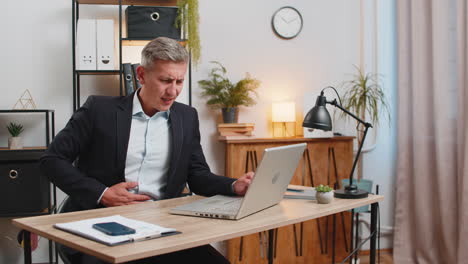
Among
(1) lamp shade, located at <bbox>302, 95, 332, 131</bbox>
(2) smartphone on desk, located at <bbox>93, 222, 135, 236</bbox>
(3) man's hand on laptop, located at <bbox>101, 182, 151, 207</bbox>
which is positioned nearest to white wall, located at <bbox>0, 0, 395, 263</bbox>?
(1) lamp shade, located at <bbox>302, 95, 332, 131</bbox>

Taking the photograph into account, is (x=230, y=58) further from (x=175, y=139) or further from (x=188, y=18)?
(x=175, y=139)

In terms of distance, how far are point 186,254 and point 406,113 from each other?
237 cm

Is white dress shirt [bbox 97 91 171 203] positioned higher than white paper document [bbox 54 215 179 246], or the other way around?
white dress shirt [bbox 97 91 171 203]

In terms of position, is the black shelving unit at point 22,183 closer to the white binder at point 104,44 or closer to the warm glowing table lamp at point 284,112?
the white binder at point 104,44

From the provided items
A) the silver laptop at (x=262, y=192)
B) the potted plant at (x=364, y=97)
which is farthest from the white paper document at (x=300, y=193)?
the potted plant at (x=364, y=97)

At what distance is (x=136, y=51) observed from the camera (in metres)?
3.48

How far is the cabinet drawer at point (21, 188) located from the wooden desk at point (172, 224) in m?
1.38

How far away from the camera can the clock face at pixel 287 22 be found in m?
3.81

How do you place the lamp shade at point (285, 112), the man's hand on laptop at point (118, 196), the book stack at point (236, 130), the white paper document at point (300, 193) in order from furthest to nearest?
1. the lamp shade at point (285, 112)
2. the book stack at point (236, 130)
3. the white paper document at point (300, 193)
4. the man's hand on laptop at point (118, 196)

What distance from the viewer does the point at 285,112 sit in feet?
12.1

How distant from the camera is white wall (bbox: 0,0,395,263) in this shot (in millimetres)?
3303

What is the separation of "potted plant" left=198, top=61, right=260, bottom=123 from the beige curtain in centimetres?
121

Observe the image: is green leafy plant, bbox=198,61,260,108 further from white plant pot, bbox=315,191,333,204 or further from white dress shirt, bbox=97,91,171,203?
white plant pot, bbox=315,191,333,204

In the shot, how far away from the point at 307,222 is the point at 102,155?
197 cm
